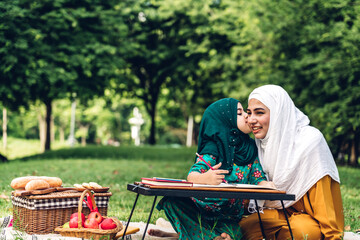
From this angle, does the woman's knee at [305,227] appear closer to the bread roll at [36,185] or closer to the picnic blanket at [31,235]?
the picnic blanket at [31,235]

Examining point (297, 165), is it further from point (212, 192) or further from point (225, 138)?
point (212, 192)

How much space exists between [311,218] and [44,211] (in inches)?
97.1

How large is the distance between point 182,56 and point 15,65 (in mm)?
8253

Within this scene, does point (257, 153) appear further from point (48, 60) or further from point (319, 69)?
point (48, 60)

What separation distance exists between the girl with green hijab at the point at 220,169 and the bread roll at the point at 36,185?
1.19m

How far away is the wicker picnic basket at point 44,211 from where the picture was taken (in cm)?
428

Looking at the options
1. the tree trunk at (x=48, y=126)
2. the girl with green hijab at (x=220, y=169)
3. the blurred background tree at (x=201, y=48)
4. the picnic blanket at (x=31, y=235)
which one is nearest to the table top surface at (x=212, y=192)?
the girl with green hijab at (x=220, y=169)

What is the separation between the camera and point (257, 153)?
13.9 feet

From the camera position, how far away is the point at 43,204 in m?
4.29

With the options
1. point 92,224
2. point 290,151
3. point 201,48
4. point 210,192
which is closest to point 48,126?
point 201,48

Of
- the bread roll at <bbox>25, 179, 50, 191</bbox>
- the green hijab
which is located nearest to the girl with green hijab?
the green hijab

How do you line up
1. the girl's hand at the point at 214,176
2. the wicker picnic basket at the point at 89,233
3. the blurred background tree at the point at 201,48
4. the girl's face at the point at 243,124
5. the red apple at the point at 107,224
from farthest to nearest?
the blurred background tree at the point at 201,48 → the girl's face at the point at 243,124 → the red apple at the point at 107,224 → the wicker picnic basket at the point at 89,233 → the girl's hand at the point at 214,176

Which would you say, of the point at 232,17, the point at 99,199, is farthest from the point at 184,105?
the point at 99,199

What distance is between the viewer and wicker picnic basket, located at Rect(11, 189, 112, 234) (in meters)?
4.28
